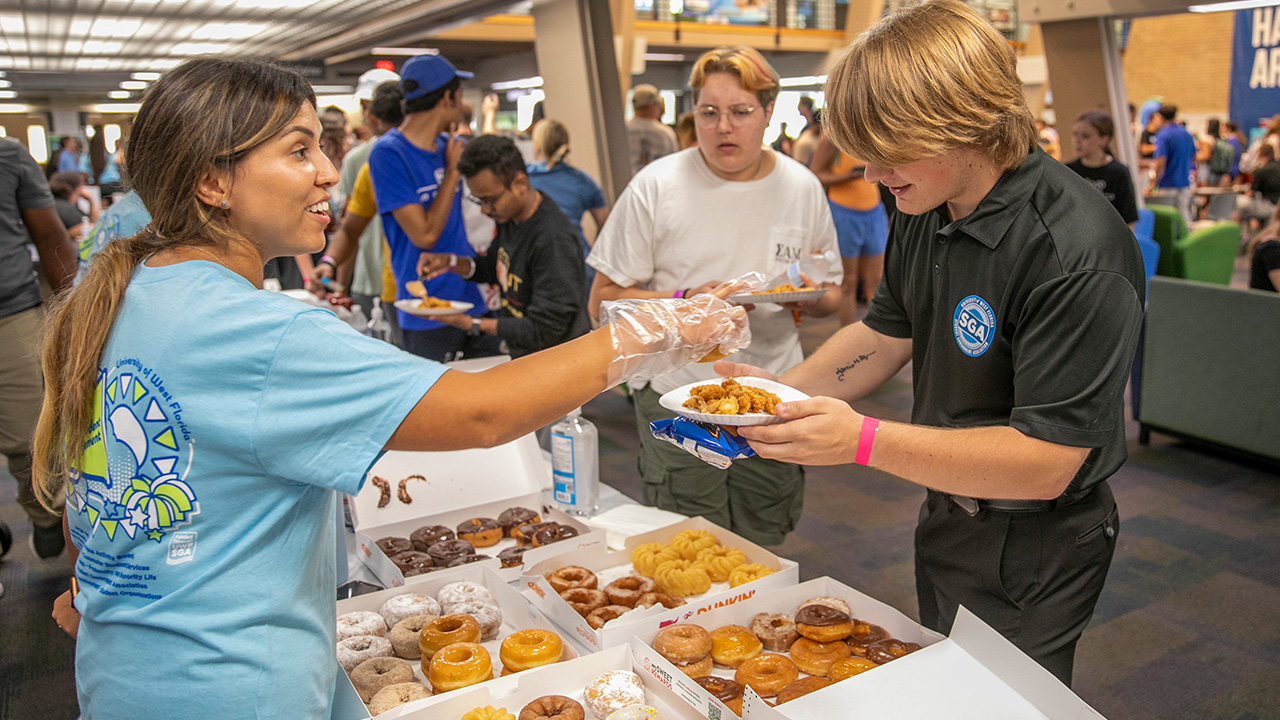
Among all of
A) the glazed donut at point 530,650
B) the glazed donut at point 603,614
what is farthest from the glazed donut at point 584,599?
the glazed donut at point 530,650

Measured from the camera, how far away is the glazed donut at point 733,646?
1593 millimetres

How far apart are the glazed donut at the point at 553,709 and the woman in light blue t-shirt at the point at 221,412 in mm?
354

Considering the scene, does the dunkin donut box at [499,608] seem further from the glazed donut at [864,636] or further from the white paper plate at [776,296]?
the white paper plate at [776,296]

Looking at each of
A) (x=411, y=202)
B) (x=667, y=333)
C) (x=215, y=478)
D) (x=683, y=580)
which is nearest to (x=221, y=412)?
(x=215, y=478)

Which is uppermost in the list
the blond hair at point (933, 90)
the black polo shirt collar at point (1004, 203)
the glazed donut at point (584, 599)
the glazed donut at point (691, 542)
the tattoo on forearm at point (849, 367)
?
the blond hair at point (933, 90)

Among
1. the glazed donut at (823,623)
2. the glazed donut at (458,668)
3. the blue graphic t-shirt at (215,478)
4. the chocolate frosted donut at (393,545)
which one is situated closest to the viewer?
the blue graphic t-shirt at (215,478)

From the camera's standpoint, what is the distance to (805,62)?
1677 centimetres

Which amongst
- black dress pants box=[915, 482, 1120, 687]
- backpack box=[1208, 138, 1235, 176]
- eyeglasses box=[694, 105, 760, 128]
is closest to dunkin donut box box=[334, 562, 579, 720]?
black dress pants box=[915, 482, 1120, 687]

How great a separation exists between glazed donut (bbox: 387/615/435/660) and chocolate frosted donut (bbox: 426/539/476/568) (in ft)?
1.10

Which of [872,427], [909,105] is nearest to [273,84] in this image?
[909,105]

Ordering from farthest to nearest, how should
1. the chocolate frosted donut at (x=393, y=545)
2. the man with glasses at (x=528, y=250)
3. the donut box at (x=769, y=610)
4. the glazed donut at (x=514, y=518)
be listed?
1. the man with glasses at (x=528, y=250)
2. the glazed donut at (x=514, y=518)
3. the chocolate frosted donut at (x=393, y=545)
4. the donut box at (x=769, y=610)

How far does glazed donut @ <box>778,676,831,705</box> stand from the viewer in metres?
1.45

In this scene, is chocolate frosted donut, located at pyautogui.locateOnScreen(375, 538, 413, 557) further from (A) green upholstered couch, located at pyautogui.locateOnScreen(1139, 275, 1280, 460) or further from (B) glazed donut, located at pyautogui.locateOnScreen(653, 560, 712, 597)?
(A) green upholstered couch, located at pyautogui.locateOnScreen(1139, 275, 1280, 460)

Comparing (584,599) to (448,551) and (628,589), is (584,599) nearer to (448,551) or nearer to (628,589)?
(628,589)
